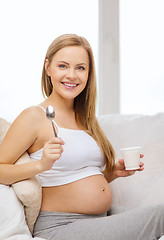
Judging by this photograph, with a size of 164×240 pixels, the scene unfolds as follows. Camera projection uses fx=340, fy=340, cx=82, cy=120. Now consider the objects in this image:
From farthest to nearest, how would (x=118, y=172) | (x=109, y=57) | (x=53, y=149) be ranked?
(x=109, y=57), (x=118, y=172), (x=53, y=149)

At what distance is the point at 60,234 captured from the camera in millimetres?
1275

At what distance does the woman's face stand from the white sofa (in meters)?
0.45

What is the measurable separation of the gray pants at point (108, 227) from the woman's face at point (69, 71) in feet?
1.79

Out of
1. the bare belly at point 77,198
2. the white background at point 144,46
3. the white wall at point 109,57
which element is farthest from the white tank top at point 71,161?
the white background at point 144,46

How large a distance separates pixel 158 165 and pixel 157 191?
0.16 m

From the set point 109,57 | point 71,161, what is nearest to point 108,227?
point 71,161

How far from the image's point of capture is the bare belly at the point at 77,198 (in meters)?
1.40

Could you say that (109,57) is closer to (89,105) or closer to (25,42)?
(25,42)

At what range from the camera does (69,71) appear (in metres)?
1.50

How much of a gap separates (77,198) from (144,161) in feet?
1.75

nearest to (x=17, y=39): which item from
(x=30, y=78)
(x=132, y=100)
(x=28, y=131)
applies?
(x=30, y=78)

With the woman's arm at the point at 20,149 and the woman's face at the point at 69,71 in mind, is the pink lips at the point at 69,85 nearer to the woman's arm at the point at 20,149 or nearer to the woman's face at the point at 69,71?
the woman's face at the point at 69,71

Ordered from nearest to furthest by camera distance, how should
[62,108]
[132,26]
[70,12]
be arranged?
[62,108]
[70,12]
[132,26]

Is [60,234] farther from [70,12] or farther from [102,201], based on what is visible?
[70,12]
